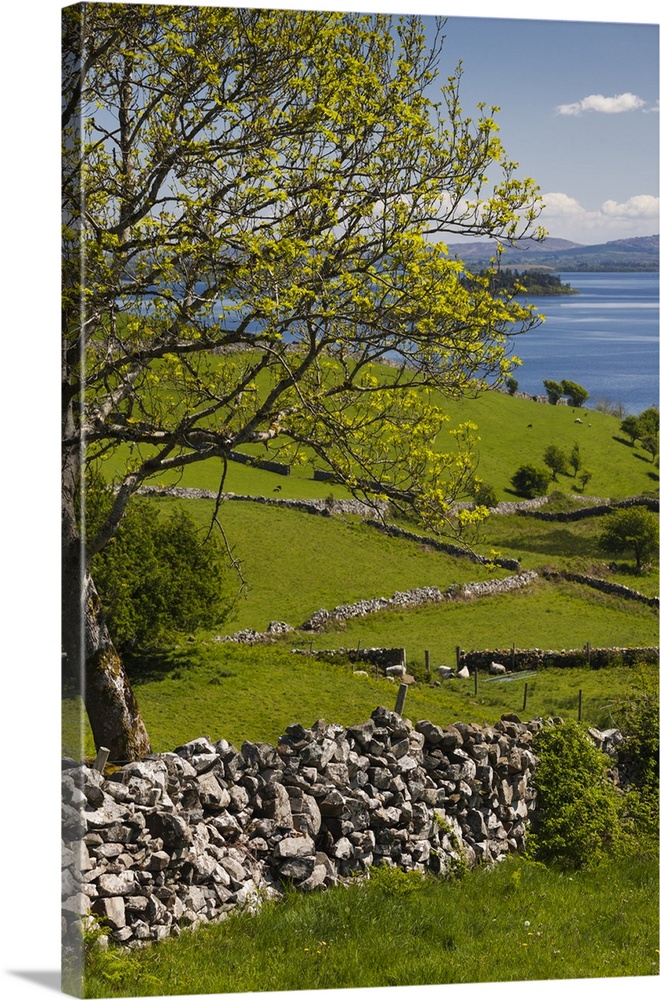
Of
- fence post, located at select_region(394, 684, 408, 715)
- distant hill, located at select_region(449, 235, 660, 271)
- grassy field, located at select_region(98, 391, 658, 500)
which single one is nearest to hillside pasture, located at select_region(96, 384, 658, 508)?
grassy field, located at select_region(98, 391, 658, 500)

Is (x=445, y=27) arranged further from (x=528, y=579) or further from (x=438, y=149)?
(x=528, y=579)

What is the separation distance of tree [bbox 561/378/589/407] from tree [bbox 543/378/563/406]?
0.05m

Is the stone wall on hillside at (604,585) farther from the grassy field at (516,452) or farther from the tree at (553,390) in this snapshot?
the tree at (553,390)

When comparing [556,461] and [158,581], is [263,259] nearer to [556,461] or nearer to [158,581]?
[158,581]

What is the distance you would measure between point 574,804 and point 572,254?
412 cm

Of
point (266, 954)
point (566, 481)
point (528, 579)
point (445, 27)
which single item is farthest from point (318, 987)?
point (445, 27)

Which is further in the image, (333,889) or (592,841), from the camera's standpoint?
(592,841)

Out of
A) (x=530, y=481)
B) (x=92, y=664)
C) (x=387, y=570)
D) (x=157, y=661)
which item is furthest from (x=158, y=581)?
(x=530, y=481)

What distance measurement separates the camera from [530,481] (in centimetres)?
907

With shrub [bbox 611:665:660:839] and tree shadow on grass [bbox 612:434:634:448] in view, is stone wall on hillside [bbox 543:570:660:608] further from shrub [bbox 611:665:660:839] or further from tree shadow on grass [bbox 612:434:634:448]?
tree shadow on grass [bbox 612:434:634:448]

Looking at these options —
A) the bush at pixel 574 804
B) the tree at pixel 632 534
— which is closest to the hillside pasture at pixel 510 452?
the tree at pixel 632 534

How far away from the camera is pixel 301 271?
8.20 meters

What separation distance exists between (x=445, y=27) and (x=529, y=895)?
5.99m

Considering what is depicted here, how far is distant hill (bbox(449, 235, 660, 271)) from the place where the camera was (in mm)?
8508
